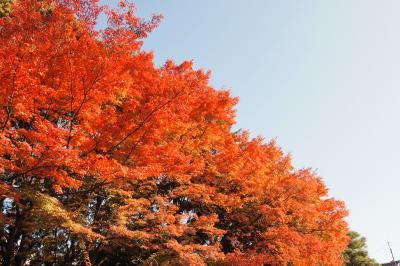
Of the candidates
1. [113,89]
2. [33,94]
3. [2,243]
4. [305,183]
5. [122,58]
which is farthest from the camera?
[305,183]

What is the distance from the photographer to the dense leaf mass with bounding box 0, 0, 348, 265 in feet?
34.9

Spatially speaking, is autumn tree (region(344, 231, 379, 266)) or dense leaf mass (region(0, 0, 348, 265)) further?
autumn tree (region(344, 231, 379, 266))

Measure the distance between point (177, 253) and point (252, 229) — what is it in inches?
295

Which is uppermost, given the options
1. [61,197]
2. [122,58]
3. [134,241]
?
[122,58]

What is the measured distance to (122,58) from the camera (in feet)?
43.7

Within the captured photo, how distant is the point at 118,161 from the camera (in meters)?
11.9

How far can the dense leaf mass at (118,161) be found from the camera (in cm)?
1063

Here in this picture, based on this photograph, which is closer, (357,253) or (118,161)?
(118,161)

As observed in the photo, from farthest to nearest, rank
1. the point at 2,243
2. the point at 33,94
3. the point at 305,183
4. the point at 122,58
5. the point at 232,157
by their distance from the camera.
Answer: the point at 305,183
the point at 232,157
the point at 2,243
the point at 122,58
the point at 33,94

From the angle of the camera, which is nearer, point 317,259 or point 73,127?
point 73,127

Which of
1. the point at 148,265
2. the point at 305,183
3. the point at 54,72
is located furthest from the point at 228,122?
the point at 54,72

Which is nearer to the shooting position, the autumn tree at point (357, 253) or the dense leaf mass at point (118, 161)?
the dense leaf mass at point (118, 161)

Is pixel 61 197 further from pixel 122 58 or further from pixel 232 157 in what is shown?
pixel 232 157

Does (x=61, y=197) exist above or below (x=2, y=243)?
above
